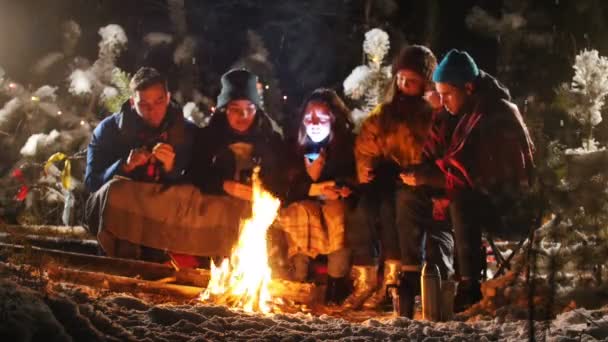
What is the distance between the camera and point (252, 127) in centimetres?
752

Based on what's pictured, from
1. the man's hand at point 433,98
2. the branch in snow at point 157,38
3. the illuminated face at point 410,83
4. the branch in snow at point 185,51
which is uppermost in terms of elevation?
the branch in snow at point 157,38

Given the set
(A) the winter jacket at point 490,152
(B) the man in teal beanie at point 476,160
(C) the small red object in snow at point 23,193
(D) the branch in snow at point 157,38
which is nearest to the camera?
(B) the man in teal beanie at point 476,160

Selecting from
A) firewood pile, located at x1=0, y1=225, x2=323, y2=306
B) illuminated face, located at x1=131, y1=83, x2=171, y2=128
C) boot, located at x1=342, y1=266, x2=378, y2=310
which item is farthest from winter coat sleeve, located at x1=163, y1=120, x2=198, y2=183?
boot, located at x1=342, y1=266, x2=378, y2=310

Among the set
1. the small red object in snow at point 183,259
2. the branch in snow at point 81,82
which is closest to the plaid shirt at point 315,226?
the small red object in snow at point 183,259

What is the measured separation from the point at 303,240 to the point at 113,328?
10.8 feet

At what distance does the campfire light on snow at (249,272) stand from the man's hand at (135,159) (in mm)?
1503

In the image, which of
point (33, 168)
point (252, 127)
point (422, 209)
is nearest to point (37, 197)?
point (33, 168)

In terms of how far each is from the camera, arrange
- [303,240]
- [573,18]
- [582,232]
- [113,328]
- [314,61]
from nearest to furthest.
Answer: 1. [113,328]
2. [582,232]
3. [303,240]
4. [573,18]
5. [314,61]

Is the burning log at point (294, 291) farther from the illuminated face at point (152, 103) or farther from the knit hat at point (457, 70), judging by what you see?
the illuminated face at point (152, 103)

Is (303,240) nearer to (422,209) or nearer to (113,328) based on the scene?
(422,209)

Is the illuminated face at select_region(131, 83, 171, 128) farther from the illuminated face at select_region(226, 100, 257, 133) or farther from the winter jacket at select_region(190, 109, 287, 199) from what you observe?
the illuminated face at select_region(226, 100, 257, 133)

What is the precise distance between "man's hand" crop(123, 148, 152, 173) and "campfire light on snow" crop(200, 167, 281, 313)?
150 cm

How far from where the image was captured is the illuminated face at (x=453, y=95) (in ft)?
20.8

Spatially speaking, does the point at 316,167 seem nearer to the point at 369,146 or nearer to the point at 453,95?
the point at 369,146
